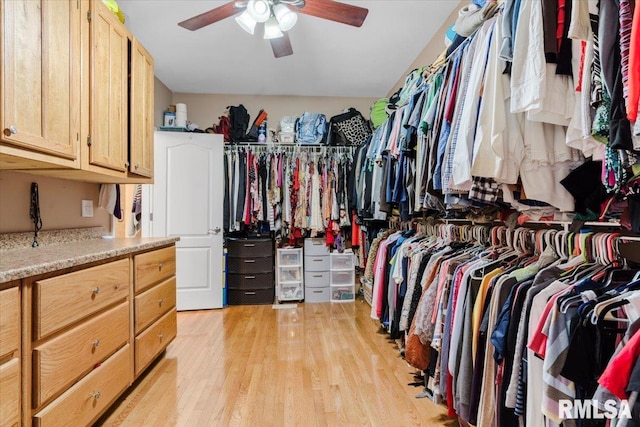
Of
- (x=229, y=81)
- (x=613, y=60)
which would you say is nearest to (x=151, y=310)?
(x=613, y=60)

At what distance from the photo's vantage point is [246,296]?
3855mm

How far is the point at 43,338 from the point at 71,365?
0.69 ft

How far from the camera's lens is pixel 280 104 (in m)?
4.39

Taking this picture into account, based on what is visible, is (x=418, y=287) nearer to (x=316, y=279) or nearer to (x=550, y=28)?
(x=550, y=28)

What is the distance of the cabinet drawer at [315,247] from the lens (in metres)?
3.96

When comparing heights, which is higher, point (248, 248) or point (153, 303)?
point (248, 248)

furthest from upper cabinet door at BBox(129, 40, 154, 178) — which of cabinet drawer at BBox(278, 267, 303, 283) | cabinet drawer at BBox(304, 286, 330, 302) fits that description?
cabinet drawer at BBox(304, 286, 330, 302)

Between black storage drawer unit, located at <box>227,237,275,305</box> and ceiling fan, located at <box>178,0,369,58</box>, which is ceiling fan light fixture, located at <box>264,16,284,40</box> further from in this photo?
black storage drawer unit, located at <box>227,237,275,305</box>

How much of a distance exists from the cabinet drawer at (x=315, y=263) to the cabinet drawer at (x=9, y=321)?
9.67ft

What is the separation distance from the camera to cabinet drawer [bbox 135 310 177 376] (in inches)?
78.2

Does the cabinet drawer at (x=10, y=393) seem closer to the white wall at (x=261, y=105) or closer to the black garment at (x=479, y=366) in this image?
the black garment at (x=479, y=366)

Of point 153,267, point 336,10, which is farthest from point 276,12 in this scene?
point 153,267

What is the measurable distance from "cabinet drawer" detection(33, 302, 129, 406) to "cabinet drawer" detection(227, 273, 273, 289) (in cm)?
204

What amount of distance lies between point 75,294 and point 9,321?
1.02ft
